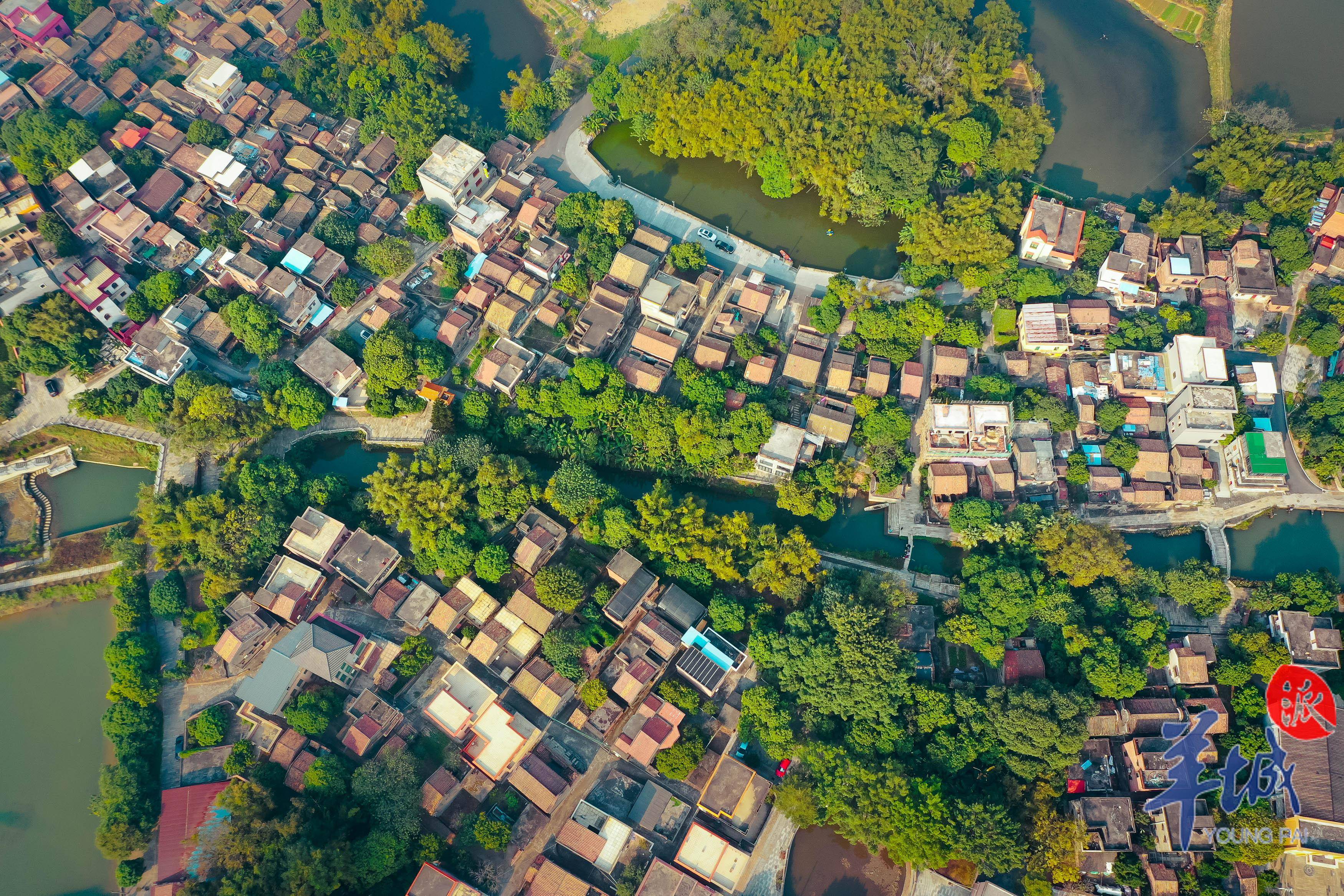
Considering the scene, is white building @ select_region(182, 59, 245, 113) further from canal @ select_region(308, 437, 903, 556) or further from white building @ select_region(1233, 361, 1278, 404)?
white building @ select_region(1233, 361, 1278, 404)

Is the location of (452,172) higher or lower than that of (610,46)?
lower

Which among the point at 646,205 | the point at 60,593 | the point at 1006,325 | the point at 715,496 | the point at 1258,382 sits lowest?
the point at 60,593

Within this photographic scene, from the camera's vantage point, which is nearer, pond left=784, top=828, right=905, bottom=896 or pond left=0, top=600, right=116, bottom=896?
pond left=784, top=828, right=905, bottom=896

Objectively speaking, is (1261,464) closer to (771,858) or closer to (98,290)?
(771,858)

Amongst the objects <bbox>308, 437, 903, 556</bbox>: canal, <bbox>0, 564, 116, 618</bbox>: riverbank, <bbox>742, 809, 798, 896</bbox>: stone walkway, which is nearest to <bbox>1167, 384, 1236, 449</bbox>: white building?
<bbox>308, 437, 903, 556</bbox>: canal

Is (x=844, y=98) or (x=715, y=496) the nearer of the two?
(x=715, y=496)

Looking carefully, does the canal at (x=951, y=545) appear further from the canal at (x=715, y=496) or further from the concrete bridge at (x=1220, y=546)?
the concrete bridge at (x=1220, y=546)

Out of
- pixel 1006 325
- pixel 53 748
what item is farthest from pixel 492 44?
pixel 53 748
